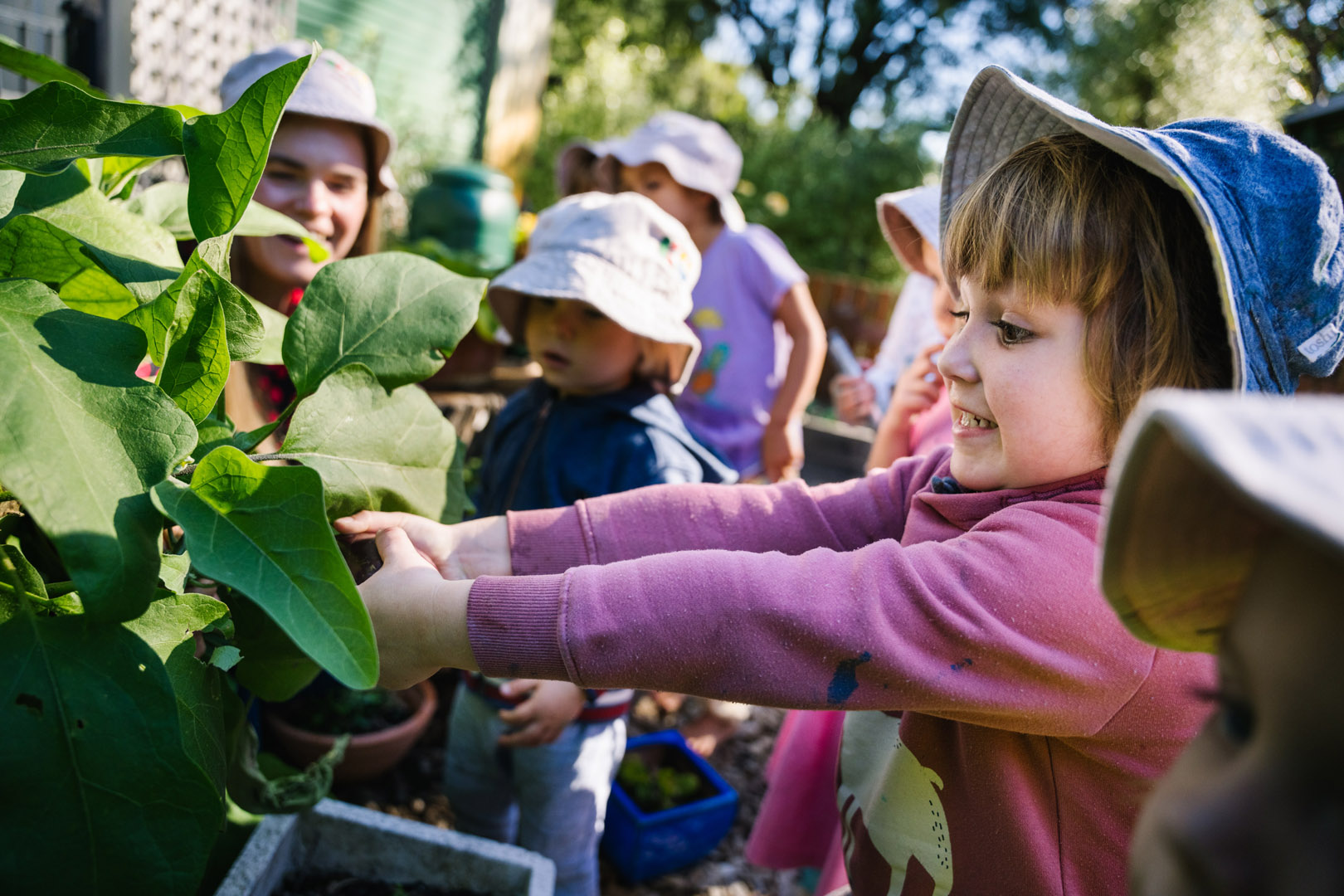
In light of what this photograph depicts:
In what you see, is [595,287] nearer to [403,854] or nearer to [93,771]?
[403,854]

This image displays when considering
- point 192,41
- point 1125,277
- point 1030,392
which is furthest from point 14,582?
point 192,41

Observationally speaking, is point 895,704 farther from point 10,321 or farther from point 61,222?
point 61,222

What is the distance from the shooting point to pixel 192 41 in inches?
151

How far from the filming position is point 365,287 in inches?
36.3

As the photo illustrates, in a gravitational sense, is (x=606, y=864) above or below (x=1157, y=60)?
below

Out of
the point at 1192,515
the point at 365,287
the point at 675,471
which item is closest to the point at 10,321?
the point at 365,287

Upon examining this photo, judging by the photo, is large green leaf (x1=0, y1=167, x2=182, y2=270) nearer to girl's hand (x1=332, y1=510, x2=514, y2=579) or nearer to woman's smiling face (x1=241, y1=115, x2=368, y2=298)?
girl's hand (x1=332, y1=510, x2=514, y2=579)

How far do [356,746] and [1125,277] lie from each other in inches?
75.1

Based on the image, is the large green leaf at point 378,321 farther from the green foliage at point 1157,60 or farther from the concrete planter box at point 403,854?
the green foliage at point 1157,60

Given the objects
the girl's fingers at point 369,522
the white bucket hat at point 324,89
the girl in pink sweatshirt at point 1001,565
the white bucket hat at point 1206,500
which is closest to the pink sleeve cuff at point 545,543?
the girl in pink sweatshirt at point 1001,565

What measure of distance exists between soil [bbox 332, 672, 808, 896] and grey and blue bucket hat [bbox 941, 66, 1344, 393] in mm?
1490

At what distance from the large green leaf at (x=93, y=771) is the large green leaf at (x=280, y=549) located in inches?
4.0

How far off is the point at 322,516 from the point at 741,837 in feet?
7.12

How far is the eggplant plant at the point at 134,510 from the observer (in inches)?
23.0
